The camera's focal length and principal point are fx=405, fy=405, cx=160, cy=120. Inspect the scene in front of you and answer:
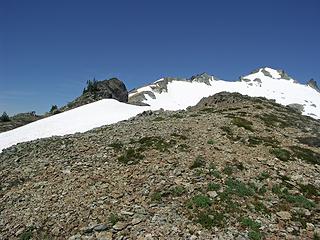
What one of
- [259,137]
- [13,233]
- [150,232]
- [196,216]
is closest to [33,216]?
[13,233]

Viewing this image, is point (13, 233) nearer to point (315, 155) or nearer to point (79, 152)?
point (79, 152)

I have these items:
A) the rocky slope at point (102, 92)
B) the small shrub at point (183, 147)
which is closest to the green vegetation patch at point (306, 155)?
the small shrub at point (183, 147)

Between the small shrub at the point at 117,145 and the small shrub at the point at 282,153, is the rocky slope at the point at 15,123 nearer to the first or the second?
the small shrub at the point at 117,145

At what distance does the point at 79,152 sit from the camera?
32.4 meters

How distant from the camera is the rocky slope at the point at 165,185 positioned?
2111 cm

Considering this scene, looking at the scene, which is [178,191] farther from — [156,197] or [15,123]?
[15,123]

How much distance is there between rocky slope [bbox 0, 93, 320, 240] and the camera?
21.1 metres

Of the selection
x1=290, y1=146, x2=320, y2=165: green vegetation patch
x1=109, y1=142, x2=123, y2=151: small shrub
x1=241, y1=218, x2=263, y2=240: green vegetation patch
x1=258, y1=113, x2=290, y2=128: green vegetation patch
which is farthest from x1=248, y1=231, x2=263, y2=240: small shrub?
x1=258, y1=113, x2=290, y2=128: green vegetation patch

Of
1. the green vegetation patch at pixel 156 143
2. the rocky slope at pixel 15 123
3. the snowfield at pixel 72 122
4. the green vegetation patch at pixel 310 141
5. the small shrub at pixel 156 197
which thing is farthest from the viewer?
the rocky slope at pixel 15 123

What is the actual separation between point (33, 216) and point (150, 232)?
24.4 feet

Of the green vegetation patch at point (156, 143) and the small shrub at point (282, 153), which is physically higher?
the green vegetation patch at point (156, 143)

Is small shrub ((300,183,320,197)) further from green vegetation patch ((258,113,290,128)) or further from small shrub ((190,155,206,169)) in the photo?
green vegetation patch ((258,113,290,128))

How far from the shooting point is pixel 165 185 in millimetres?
24734

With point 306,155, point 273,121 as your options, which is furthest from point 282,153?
point 273,121
